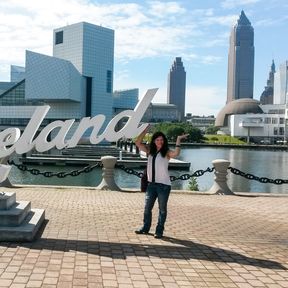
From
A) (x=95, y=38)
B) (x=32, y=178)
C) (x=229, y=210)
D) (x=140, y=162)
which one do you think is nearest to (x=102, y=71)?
(x=95, y=38)

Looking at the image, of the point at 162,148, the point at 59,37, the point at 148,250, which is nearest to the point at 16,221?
the point at 148,250

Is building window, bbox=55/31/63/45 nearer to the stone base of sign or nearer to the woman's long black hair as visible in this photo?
the stone base of sign

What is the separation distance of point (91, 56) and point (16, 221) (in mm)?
106965

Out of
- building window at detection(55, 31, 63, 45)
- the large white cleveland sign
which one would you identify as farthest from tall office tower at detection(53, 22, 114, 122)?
the large white cleveland sign

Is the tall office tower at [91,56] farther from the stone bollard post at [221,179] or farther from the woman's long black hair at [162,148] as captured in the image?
the woman's long black hair at [162,148]

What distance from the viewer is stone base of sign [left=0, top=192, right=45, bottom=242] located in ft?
22.1

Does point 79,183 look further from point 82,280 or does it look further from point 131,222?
point 82,280

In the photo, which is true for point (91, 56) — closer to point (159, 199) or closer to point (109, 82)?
point (109, 82)

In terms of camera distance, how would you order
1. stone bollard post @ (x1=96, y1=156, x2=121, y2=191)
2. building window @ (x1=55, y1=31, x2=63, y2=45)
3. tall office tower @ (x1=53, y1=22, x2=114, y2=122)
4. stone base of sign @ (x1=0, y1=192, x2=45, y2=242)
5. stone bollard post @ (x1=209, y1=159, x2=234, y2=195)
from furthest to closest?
building window @ (x1=55, y1=31, x2=63, y2=45) → tall office tower @ (x1=53, y1=22, x2=114, y2=122) → stone bollard post @ (x1=96, y1=156, x2=121, y2=191) → stone bollard post @ (x1=209, y1=159, x2=234, y2=195) → stone base of sign @ (x1=0, y1=192, x2=45, y2=242)

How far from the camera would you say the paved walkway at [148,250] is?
5.18 meters

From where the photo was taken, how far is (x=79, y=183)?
29625 millimetres

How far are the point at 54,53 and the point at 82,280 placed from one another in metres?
117

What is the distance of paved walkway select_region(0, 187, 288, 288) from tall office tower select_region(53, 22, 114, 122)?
103m

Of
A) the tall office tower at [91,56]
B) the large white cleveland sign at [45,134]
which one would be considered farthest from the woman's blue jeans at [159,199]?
the tall office tower at [91,56]
